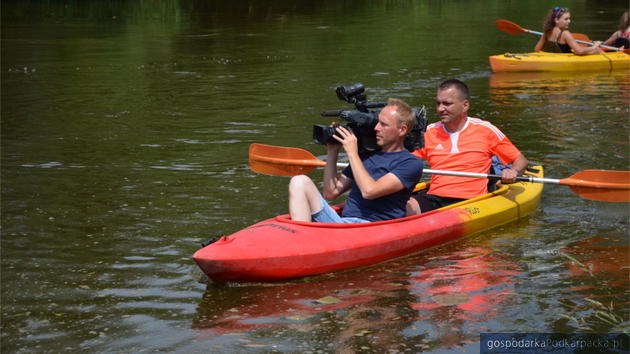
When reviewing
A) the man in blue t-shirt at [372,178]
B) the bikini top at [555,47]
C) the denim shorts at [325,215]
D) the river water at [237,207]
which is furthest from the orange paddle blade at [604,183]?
the bikini top at [555,47]

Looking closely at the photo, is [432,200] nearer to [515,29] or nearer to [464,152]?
[464,152]

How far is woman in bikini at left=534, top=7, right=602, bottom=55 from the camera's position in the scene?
15500 mm

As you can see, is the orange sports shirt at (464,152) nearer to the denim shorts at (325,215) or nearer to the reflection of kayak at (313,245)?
the reflection of kayak at (313,245)

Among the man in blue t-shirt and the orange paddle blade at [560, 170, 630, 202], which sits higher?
the man in blue t-shirt

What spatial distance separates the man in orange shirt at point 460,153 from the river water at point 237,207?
43cm

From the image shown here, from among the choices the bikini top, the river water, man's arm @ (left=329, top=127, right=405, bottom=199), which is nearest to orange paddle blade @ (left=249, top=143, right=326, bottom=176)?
the river water

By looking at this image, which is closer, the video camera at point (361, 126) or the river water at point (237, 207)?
the river water at point (237, 207)

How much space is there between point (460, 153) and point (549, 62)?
930cm

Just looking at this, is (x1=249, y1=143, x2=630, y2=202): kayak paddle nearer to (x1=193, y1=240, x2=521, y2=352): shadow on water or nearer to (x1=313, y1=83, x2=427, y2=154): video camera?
(x1=313, y1=83, x2=427, y2=154): video camera

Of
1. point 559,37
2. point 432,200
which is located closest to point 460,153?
point 432,200

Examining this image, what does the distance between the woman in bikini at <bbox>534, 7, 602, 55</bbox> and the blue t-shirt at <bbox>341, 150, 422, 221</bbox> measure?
9.77 metres

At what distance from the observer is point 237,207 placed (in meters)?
8.05

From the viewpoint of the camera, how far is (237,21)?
1076 inches

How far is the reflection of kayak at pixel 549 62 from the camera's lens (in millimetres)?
16125
